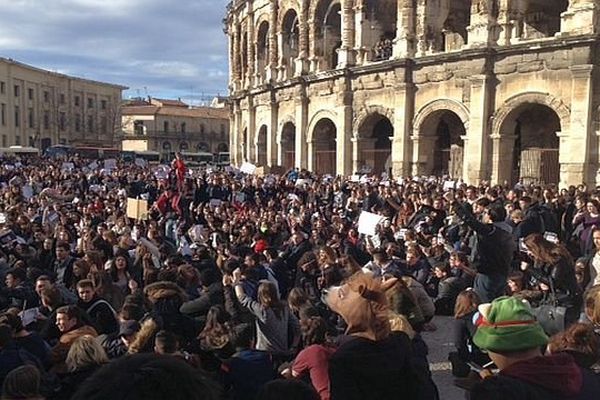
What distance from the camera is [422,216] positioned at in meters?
12.6

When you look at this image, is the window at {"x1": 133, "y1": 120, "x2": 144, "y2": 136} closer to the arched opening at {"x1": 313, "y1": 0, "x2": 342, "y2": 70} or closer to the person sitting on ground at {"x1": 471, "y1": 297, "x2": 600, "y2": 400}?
the arched opening at {"x1": 313, "y1": 0, "x2": 342, "y2": 70}

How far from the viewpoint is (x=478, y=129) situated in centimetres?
2228

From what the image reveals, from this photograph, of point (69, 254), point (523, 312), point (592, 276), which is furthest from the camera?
point (69, 254)

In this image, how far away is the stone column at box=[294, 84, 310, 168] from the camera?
31000 mm

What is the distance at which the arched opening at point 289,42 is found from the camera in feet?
110

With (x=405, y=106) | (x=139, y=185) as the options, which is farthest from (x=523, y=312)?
(x=405, y=106)

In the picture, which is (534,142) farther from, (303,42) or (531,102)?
(303,42)

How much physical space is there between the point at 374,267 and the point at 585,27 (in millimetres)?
15368

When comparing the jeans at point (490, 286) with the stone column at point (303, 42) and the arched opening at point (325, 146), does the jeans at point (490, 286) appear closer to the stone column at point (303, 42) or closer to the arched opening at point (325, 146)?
the arched opening at point (325, 146)

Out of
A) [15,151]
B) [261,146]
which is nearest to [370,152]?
[261,146]

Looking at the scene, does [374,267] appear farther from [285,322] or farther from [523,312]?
[523,312]

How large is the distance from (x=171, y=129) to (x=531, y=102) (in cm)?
6797

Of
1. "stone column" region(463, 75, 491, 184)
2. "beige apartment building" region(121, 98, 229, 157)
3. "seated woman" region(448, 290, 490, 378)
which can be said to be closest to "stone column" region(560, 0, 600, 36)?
"stone column" region(463, 75, 491, 184)

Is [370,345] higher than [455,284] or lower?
higher
